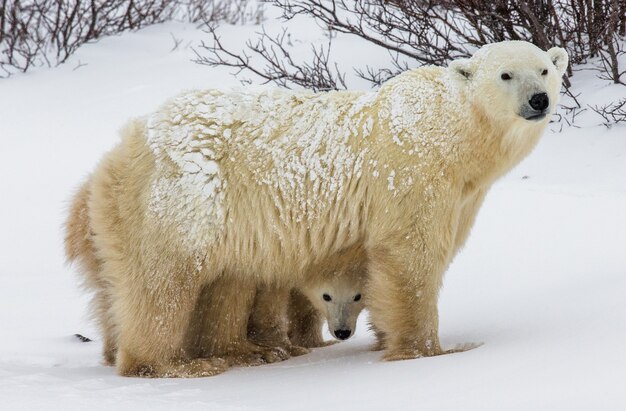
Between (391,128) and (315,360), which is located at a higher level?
(391,128)

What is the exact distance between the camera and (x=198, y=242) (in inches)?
177

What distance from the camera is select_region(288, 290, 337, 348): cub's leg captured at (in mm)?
5484

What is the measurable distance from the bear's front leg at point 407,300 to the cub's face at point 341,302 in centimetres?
49

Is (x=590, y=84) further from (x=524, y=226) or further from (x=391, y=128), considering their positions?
(x=391, y=128)

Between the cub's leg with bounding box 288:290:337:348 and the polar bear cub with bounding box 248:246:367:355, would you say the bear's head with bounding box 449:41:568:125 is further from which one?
the cub's leg with bounding box 288:290:337:348

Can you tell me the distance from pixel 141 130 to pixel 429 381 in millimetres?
1942

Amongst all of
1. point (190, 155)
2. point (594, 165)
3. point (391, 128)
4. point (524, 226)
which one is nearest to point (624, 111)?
point (594, 165)

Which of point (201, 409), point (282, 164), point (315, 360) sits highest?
point (282, 164)

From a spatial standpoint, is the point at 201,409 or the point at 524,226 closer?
the point at 201,409

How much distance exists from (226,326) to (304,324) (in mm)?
741

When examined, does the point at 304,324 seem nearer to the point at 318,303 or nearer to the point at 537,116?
the point at 318,303

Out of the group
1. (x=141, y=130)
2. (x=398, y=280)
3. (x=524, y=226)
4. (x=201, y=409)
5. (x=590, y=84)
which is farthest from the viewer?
(x=590, y=84)

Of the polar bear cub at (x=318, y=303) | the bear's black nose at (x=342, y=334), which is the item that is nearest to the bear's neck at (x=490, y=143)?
the polar bear cub at (x=318, y=303)

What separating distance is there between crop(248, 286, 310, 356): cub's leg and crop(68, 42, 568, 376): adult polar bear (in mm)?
363
